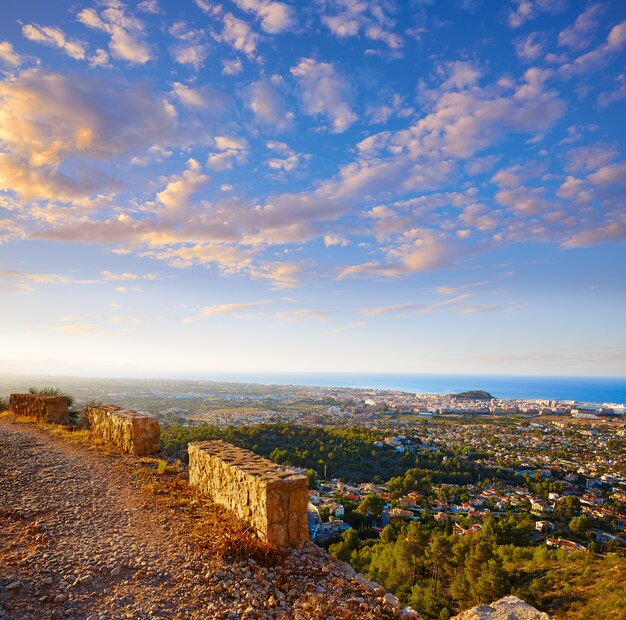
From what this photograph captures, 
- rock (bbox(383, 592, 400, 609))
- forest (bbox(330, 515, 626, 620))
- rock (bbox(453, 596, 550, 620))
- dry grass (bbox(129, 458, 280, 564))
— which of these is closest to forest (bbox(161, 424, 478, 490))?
forest (bbox(330, 515, 626, 620))

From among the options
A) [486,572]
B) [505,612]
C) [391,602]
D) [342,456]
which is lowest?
[342,456]

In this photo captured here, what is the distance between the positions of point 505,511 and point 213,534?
31.1 meters

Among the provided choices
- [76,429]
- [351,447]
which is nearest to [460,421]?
[351,447]

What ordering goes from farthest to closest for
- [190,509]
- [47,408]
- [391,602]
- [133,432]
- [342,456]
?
[342,456], [47,408], [133,432], [190,509], [391,602]

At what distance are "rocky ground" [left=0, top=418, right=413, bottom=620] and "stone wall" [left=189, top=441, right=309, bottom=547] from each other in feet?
0.90

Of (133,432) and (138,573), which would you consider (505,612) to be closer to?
(138,573)

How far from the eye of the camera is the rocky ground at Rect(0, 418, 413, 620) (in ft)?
9.86

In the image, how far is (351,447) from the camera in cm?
4009

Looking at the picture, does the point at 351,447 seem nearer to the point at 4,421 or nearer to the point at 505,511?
the point at 505,511

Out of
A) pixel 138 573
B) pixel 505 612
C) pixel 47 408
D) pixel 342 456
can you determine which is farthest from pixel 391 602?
pixel 342 456

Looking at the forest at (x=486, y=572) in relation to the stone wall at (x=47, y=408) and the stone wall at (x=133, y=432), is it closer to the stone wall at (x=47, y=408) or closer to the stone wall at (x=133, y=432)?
the stone wall at (x=133, y=432)

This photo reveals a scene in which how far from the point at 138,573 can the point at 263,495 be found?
4.59 ft

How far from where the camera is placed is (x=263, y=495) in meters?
4.29

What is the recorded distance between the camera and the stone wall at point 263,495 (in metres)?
4.25
